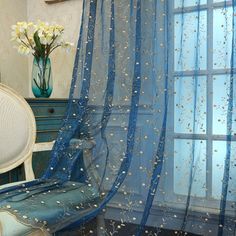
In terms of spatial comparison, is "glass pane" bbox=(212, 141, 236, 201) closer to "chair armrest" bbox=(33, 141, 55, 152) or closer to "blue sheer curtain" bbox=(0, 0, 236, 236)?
"blue sheer curtain" bbox=(0, 0, 236, 236)

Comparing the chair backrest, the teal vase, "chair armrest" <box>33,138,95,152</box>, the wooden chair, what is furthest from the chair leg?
the teal vase

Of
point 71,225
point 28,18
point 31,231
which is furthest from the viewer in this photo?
point 28,18

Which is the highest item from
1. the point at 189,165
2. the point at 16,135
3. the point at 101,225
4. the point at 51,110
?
the point at 51,110

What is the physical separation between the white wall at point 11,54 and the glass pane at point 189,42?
129 cm

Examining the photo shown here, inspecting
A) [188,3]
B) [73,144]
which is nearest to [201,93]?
[188,3]

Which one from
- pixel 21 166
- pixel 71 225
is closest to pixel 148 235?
pixel 71 225

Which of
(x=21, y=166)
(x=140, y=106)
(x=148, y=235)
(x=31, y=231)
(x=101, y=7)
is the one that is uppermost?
(x=101, y=7)

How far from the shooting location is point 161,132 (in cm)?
153

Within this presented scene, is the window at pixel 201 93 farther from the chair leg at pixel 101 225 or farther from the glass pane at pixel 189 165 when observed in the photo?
the chair leg at pixel 101 225

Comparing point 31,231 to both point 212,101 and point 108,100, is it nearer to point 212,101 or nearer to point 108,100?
point 108,100

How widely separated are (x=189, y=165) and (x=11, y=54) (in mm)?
1500

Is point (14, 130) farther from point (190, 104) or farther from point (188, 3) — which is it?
point (188, 3)

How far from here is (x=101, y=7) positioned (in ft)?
5.86

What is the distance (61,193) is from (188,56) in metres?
0.78
